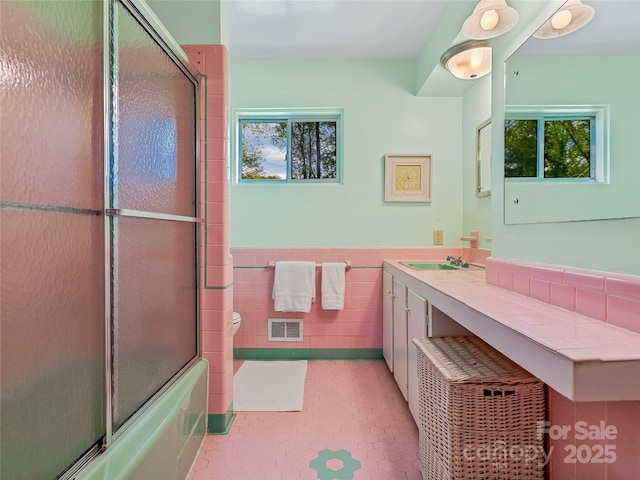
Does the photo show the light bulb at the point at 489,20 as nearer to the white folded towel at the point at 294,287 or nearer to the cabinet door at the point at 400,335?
the cabinet door at the point at 400,335

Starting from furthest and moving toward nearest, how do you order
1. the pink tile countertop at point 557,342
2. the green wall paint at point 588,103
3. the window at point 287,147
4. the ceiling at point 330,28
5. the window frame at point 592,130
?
1. the window at point 287,147
2. the ceiling at point 330,28
3. the window frame at point 592,130
4. the green wall paint at point 588,103
5. the pink tile countertop at point 557,342

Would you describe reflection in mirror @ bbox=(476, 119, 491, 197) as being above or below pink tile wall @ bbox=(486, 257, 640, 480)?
above

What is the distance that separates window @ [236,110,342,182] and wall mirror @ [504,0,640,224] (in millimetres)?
1536

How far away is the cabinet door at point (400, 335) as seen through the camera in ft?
6.42

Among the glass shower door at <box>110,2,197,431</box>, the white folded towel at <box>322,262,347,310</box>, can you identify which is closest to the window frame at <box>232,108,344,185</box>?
the white folded towel at <box>322,262,347,310</box>

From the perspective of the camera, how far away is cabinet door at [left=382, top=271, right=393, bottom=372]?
7.75ft

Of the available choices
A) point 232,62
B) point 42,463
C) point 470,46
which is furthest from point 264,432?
point 232,62

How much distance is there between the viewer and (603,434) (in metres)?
0.92

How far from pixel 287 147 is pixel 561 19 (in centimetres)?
204

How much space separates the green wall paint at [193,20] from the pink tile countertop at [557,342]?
1.63 meters

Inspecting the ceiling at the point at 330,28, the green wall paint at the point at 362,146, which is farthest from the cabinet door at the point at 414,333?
the ceiling at the point at 330,28

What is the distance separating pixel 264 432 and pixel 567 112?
75.1 inches

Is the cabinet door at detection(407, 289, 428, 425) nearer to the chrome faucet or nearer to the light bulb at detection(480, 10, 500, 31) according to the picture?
the chrome faucet

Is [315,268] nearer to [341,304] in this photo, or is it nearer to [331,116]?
[341,304]
